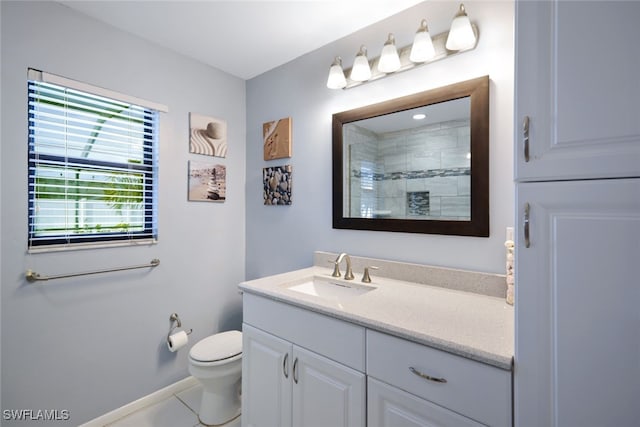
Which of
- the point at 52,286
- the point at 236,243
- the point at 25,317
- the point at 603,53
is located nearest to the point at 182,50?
the point at 236,243

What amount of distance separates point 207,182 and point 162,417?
158 cm

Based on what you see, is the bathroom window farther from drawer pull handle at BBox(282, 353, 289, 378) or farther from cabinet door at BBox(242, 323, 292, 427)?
drawer pull handle at BBox(282, 353, 289, 378)

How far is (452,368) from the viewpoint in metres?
0.88

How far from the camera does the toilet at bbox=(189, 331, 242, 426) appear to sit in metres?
1.70

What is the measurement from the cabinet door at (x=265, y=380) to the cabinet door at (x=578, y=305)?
91cm

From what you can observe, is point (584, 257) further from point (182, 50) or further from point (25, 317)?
point (182, 50)

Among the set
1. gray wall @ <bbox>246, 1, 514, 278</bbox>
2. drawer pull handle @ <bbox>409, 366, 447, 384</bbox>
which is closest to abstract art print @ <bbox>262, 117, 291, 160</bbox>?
gray wall @ <bbox>246, 1, 514, 278</bbox>

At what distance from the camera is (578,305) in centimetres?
71

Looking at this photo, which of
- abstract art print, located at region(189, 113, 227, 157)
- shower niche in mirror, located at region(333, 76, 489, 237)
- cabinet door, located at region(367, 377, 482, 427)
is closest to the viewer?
cabinet door, located at region(367, 377, 482, 427)

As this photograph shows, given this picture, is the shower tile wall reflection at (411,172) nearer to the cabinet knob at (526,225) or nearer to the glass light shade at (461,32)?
the glass light shade at (461,32)

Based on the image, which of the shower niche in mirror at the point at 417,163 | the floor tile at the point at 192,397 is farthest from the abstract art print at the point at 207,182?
the floor tile at the point at 192,397

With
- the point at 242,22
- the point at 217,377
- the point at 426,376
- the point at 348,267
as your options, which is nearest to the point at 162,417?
the point at 217,377

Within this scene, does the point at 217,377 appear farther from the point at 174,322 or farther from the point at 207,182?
the point at 207,182

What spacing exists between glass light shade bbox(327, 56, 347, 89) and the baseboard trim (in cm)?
230
